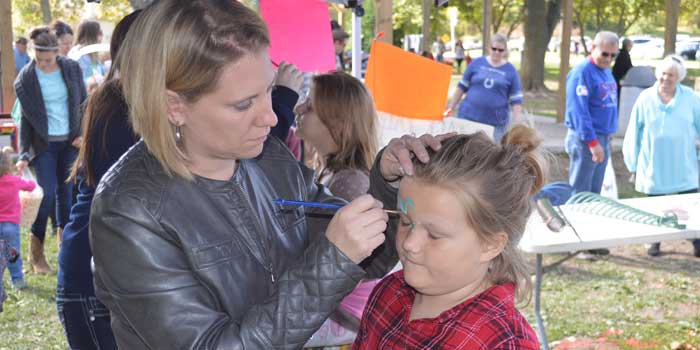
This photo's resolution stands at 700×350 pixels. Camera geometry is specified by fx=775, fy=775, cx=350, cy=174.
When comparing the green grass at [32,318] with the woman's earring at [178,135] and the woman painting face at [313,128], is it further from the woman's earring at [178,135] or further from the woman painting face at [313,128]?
the woman's earring at [178,135]

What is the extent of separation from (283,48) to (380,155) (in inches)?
85.3

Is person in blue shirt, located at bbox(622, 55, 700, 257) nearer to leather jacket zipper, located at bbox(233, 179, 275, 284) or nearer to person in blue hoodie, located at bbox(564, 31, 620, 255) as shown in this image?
person in blue hoodie, located at bbox(564, 31, 620, 255)

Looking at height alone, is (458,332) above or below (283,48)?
below

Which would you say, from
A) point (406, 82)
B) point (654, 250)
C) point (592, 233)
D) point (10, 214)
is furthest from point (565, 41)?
point (10, 214)

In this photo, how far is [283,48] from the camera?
3926mm

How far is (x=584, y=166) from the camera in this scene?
6.36 meters

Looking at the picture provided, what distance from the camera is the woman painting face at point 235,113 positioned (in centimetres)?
145

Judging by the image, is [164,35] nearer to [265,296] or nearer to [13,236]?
[265,296]

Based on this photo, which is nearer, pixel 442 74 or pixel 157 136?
pixel 157 136

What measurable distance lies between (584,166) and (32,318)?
14.1 feet

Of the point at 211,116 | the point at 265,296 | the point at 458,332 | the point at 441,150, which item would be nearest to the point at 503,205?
the point at 441,150

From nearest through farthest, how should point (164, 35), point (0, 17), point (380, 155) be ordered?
point (164, 35), point (380, 155), point (0, 17)

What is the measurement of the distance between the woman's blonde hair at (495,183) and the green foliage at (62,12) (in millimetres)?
20757

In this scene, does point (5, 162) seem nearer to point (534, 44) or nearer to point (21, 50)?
point (21, 50)
